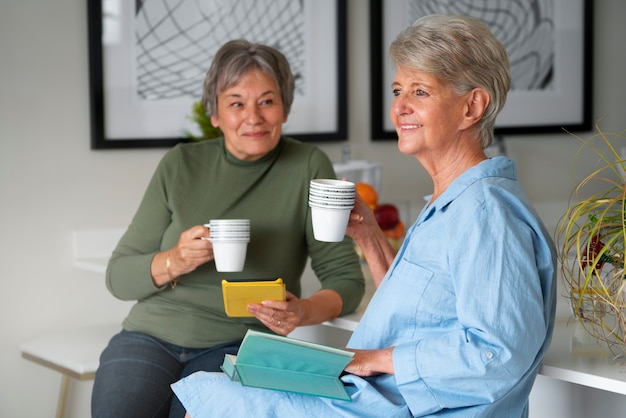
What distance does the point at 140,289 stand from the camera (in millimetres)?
2182

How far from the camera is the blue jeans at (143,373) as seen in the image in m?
1.99

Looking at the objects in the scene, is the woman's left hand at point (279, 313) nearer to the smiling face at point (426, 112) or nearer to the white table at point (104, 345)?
the white table at point (104, 345)

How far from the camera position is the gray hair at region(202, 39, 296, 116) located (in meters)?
2.20

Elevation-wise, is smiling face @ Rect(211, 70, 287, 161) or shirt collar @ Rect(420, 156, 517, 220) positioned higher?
smiling face @ Rect(211, 70, 287, 161)

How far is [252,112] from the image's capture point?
2184 millimetres

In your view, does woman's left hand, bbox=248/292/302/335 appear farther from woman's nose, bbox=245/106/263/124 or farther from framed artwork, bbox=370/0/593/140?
framed artwork, bbox=370/0/593/140

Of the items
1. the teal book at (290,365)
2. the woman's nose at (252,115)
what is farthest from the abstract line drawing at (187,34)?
the teal book at (290,365)

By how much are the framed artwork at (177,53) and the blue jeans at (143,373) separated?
1011 millimetres

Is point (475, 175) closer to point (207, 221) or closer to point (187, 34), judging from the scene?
point (207, 221)

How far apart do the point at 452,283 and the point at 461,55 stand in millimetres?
380

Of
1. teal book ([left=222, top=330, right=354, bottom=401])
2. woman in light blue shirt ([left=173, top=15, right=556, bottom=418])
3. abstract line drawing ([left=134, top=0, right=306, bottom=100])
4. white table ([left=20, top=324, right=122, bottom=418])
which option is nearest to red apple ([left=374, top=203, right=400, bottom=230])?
abstract line drawing ([left=134, top=0, right=306, bottom=100])

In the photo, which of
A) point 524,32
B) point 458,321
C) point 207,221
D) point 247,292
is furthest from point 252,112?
point 524,32

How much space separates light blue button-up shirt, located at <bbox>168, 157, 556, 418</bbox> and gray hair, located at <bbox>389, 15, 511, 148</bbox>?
0.43ft

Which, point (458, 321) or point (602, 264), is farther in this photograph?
point (602, 264)
